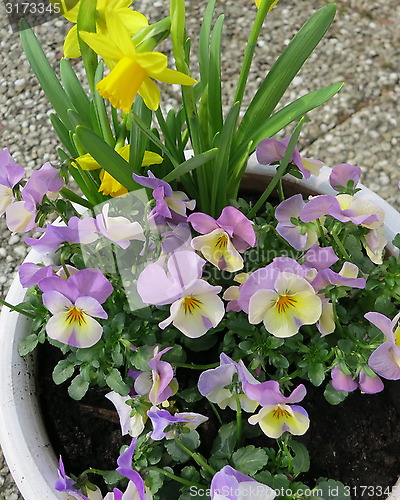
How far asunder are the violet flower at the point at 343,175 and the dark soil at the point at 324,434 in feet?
1.07

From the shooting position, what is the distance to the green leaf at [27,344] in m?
0.91

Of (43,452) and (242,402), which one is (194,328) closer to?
(242,402)

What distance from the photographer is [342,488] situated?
2.76ft

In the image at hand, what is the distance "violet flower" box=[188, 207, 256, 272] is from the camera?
2.70 feet

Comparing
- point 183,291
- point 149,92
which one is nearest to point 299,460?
point 183,291

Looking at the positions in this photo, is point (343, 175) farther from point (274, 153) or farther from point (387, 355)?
point (387, 355)

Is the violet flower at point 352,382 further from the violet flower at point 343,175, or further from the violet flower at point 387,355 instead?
the violet flower at point 343,175

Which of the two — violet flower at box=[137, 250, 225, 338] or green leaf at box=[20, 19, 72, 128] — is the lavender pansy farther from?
green leaf at box=[20, 19, 72, 128]

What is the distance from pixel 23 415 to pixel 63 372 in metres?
0.11

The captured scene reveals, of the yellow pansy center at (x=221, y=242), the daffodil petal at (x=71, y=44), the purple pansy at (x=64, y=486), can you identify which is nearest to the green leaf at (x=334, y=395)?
the yellow pansy center at (x=221, y=242)

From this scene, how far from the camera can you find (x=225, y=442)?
88 cm

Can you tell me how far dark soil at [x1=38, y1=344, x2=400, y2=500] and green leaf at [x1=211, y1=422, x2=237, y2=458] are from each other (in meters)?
0.08

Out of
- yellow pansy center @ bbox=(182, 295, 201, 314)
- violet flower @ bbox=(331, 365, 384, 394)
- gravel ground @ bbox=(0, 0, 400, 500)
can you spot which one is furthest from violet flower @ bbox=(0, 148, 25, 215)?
gravel ground @ bbox=(0, 0, 400, 500)

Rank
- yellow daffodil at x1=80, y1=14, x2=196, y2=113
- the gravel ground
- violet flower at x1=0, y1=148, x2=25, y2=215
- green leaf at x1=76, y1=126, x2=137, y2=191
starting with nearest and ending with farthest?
yellow daffodil at x1=80, y1=14, x2=196, y2=113 → green leaf at x1=76, y1=126, x2=137, y2=191 → violet flower at x1=0, y1=148, x2=25, y2=215 → the gravel ground
